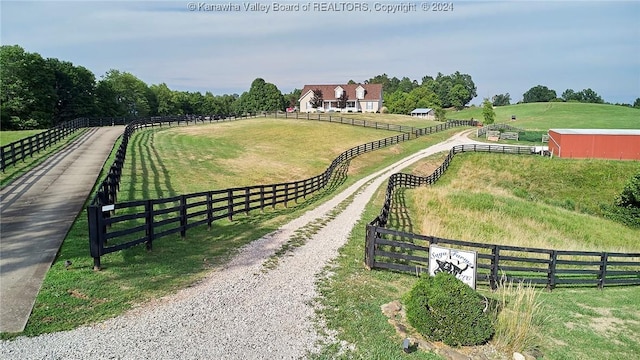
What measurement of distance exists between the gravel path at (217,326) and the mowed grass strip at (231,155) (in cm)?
997

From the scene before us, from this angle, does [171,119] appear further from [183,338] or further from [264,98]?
[264,98]

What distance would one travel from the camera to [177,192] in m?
20.0

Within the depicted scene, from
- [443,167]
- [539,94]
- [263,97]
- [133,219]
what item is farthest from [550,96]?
[133,219]

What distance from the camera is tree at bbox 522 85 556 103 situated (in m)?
173

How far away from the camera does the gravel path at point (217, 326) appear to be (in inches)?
234

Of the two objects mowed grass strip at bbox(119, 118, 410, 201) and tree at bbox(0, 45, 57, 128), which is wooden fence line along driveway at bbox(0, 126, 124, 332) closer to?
mowed grass strip at bbox(119, 118, 410, 201)

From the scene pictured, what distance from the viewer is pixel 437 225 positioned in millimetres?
19641

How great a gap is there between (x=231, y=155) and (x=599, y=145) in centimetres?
3662

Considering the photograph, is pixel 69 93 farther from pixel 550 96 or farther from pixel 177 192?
pixel 550 96

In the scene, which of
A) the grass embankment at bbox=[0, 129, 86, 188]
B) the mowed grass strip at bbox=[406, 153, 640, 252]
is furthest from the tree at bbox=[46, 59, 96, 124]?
the mowed grass strip at bbox=[406, 153, 640, 252]

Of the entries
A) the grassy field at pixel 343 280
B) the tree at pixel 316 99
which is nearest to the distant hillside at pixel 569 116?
the tree at pixel 316 99

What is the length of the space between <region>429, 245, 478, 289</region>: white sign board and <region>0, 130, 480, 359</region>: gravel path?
2.65 m

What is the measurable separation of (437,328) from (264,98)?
12108 cm

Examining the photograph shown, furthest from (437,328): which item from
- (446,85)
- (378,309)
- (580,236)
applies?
(446,85)
